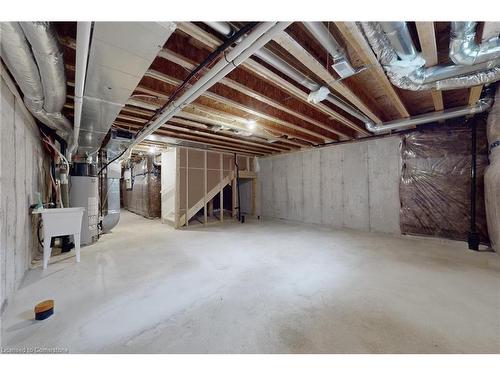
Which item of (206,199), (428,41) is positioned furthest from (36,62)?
(206,199)

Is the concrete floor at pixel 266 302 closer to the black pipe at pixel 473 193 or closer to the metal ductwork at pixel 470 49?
the black pipe at pixel 473 193

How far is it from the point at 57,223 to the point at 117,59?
7.65 feet

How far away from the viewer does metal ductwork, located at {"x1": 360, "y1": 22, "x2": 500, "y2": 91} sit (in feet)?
4.60

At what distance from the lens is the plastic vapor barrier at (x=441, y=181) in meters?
3.11

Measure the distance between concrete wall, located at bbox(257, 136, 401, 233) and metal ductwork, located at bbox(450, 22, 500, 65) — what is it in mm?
2502

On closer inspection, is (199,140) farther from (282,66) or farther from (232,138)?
(282,66)

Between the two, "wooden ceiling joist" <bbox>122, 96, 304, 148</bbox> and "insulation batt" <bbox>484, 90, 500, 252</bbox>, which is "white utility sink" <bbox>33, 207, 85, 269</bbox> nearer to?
"wooden ceiling joist" <bbox>122, 96, 304, 148</bbox>

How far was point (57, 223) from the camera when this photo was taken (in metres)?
2.47

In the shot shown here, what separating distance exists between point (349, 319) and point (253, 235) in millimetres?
2770

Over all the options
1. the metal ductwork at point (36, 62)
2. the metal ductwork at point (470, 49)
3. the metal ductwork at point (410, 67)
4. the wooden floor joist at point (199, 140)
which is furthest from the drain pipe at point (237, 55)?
the wooden floor joist at point (199, 140)

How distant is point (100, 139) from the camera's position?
2.85m

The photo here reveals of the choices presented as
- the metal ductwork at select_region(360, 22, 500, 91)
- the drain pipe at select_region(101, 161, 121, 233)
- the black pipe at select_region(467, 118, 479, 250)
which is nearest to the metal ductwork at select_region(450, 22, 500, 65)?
the metal ductwork at select_region(360, 22, 500, 91)

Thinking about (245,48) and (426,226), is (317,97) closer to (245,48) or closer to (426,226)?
(245,48)
